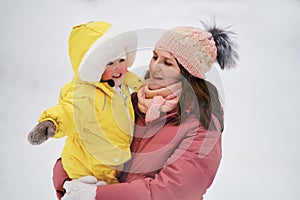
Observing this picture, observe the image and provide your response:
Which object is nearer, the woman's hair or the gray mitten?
the gray mitten

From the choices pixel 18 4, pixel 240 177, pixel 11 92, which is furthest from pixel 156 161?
pixel 18 4

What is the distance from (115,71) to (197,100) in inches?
6.5

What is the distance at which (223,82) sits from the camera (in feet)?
5.81

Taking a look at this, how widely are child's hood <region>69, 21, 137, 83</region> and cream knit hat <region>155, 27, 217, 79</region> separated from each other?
0.08 m

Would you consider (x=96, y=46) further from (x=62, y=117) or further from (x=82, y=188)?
(x=82, y=188)

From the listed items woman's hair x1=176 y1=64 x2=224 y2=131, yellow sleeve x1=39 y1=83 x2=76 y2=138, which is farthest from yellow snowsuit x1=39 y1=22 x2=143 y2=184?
woman's hair x1=176 y1=64 x2=224 y2=131

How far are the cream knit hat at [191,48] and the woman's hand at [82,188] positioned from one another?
27 centimetres

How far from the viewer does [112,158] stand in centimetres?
83

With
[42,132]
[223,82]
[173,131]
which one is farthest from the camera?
[223,82]

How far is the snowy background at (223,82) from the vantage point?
1.47m

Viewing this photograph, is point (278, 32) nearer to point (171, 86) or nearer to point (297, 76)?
point (297, 76)

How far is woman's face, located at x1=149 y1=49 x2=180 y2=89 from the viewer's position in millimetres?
905

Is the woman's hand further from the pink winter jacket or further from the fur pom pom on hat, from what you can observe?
the fur pom pom on hat

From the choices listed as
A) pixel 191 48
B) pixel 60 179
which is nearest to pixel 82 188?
pixel 60 179
